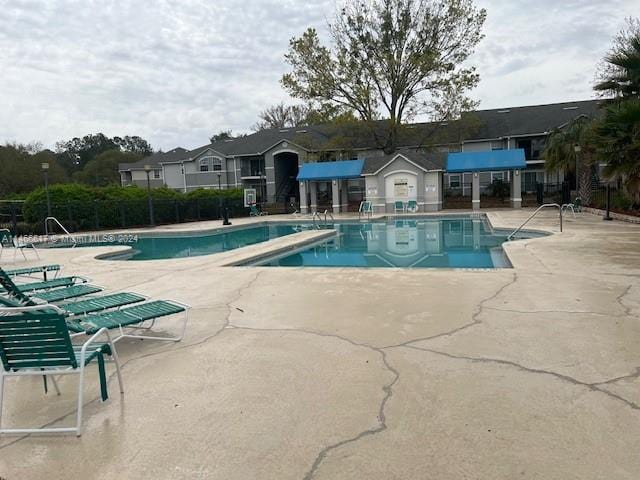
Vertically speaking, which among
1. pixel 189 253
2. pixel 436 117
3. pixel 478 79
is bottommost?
pixel 189 253

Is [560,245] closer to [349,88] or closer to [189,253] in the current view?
[189,253]

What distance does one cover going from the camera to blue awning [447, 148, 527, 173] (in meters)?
27.3

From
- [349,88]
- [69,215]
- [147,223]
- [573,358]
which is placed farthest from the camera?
[349,88]

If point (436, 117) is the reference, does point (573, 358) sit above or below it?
below

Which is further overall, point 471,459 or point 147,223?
point 147,223

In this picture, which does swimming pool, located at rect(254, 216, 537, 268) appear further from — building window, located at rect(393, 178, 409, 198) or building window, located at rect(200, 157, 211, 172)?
building window, located at rect(200, 157, 211, 172)

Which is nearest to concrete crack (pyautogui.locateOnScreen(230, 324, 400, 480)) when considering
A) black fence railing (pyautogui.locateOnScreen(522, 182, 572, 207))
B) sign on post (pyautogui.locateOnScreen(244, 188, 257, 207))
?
sign on post (pyautogui.locateOnScreen(244, 188, 257, 207))

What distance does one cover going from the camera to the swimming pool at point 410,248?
→ 11.8 m

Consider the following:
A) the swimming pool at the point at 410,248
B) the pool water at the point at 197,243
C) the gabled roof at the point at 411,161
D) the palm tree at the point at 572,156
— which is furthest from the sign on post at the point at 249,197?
the palm tree at the point at 572,156

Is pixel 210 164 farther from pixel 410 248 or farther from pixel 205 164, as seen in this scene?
pixel 410 248

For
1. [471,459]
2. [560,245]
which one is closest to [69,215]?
[560,245]

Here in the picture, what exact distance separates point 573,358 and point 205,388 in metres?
3.07

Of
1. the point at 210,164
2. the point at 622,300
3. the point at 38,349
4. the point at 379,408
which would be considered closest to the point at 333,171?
the point at 210,164

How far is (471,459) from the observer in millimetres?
2602
